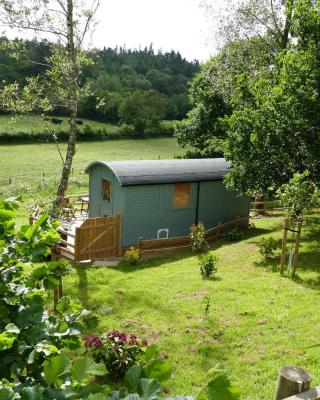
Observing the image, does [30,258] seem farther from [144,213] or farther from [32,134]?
[32,134]

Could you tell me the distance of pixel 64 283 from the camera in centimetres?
1630

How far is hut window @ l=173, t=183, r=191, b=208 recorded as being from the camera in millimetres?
22517

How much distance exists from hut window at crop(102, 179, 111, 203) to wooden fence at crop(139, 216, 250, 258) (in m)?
3.14

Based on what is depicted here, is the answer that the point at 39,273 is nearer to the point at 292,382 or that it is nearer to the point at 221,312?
the point at 292,382

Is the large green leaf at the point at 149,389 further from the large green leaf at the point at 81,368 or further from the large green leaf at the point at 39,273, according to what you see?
the large green leaf at the point at 39,273

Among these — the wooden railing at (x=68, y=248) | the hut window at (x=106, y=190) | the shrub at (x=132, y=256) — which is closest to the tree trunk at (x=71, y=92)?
the wooden railing at (x=68, y=248)

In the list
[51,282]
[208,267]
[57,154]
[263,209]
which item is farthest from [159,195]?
[57,154]

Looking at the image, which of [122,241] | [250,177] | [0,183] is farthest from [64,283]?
[0,183]

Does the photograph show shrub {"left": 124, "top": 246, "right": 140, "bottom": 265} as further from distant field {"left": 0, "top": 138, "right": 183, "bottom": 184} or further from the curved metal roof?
distant field {"left": 0, "top": 138, "right": 183, "bottom": 184}

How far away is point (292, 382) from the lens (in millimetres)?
4172

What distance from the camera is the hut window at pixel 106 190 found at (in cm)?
2195

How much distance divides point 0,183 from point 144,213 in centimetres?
2652

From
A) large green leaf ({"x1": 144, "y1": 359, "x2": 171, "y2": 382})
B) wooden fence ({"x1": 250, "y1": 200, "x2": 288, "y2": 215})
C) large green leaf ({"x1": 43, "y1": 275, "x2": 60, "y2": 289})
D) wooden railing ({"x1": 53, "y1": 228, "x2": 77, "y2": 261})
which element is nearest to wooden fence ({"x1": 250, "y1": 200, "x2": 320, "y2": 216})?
wooden fence ({"x1": 250, "y1": 200, "x2": 288, "y2": 215})

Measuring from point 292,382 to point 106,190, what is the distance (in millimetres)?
18635
